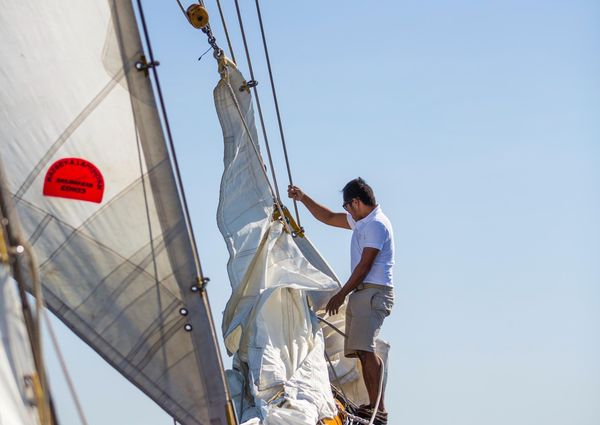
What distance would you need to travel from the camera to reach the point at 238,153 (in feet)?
36.8

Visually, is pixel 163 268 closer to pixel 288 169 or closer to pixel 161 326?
pixel 161 326

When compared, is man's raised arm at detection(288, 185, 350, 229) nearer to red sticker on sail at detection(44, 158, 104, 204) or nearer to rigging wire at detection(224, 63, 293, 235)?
rigging wire at detection(224, 63, 293, 235)

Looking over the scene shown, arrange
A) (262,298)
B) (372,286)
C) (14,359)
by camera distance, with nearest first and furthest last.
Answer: (14,359) → (262,298) → (372,286)

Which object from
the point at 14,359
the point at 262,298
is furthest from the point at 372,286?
the point at 14,359

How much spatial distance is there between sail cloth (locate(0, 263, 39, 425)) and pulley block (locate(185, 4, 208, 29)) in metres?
4.47

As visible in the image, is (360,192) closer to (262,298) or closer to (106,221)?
(262,298)

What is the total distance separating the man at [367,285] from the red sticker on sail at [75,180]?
300 cm

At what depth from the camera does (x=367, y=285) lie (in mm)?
10492

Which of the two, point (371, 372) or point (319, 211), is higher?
point (319, 211)

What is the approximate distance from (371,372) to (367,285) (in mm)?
660

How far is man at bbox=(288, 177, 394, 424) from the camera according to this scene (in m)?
10.4

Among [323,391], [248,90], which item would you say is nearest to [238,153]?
[248,90]

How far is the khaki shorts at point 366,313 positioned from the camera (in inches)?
412

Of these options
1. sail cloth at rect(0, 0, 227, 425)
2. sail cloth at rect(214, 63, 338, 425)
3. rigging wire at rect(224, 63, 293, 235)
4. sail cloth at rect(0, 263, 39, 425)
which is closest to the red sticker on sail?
sail cloth at rect(0, 0, 227, 425)
